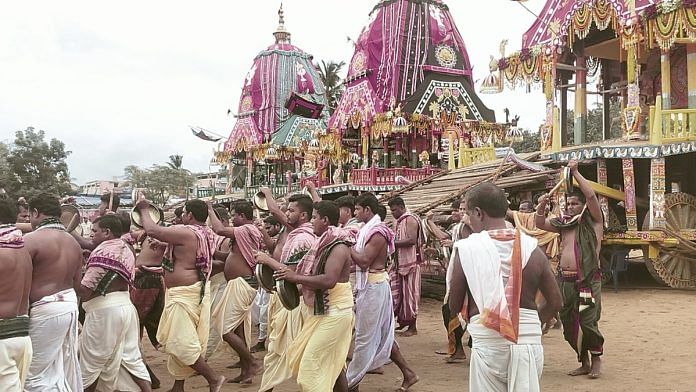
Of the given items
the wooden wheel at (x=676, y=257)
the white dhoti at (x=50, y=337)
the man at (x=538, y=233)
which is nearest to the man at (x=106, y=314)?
the white dhoti at (x=50, y=337)

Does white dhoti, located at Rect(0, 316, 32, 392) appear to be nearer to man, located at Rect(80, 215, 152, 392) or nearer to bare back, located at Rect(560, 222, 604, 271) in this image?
man, located at Rect(80, 215, 152, 392)


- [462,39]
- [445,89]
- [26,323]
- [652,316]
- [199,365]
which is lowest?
[652,316]

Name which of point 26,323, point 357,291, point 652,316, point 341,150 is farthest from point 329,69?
point 26,323

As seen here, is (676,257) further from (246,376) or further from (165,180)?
Result: (165,180)

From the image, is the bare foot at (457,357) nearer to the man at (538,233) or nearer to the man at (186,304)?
the man at (538,233)

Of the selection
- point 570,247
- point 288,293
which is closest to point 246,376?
point 288,293

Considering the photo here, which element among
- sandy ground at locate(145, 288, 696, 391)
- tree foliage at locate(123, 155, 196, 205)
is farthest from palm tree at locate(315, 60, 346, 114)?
sandy ground at locate(145, 288, 696, 391)

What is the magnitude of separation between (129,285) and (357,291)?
2201 mm

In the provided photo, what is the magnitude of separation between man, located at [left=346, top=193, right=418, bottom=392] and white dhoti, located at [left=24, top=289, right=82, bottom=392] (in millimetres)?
2460

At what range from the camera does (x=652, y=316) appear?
10.3 metres

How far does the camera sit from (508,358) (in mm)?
3562

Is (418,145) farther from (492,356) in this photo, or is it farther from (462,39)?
(492,356)

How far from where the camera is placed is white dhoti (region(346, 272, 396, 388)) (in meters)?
6.24

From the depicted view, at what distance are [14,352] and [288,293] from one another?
1.94 metres
